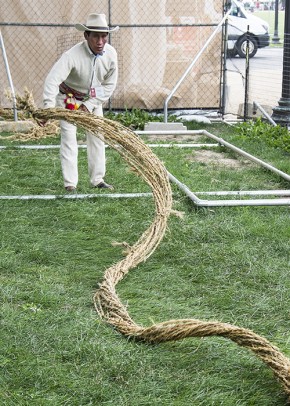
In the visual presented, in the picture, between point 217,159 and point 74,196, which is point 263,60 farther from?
point 74,196

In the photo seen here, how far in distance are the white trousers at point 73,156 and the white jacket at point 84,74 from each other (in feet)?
0.72

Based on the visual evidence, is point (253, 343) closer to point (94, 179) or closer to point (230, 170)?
point (94, 179)

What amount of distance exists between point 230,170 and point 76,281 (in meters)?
4.27

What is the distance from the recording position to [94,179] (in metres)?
7.95

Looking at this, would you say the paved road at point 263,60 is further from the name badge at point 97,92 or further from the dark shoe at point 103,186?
the dark shoe at point 103,186

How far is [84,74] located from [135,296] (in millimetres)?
3344

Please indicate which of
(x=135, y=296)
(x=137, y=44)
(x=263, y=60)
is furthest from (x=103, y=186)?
(x=263, y=60)

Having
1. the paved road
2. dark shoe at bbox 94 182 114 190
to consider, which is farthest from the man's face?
the paved road

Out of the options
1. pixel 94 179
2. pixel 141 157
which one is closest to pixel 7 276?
pixel 141 157

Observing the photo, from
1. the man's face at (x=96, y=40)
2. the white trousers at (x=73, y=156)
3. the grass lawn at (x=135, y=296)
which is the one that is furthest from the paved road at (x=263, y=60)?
the grass lawn at (x=135, y=296)

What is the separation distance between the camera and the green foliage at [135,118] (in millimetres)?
12343

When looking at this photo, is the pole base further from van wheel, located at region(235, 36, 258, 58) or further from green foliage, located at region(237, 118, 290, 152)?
van wheel, located at region(235, 36, 258, 58)

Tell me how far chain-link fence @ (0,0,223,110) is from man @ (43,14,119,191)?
525 centimetres

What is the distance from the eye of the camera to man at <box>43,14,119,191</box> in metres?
7.55
